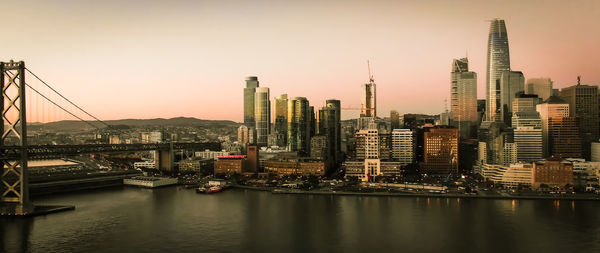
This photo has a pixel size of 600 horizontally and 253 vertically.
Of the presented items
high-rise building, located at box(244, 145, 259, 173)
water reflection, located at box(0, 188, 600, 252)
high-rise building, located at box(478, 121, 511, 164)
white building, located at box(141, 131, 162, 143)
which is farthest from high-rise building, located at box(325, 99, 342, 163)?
water reflection, located at box(0, 188, 600, 252)

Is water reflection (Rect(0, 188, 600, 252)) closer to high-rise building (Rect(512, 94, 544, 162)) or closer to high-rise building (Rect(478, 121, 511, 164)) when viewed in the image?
high-rise building (Rect(478, 121, 511, 164))

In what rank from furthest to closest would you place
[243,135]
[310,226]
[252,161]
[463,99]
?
[463,99]
[243,135]
[252,161]
[310,226]

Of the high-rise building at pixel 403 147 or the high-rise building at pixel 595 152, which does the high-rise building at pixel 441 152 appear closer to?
the high-rise building at pixel 403 147

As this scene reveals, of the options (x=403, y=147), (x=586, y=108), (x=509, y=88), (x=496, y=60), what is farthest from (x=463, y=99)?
(x=403, y=147)

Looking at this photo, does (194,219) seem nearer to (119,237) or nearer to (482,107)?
(119,237)

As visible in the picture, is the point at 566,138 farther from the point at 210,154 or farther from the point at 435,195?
the point at 210,154

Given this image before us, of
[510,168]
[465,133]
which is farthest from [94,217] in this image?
[465,133]
